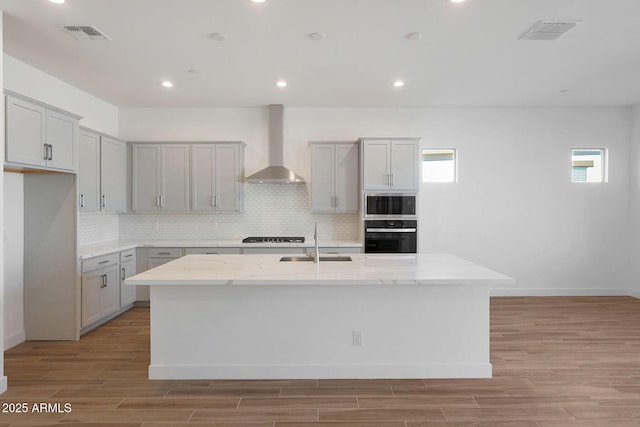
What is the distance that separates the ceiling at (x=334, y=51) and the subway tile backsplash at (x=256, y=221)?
1.44m

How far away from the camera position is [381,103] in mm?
5973

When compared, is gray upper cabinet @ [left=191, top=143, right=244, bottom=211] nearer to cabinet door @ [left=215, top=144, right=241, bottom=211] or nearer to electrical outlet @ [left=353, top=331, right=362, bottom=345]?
cabinet door @ [left=215, top=144, right=241, bottom=211]

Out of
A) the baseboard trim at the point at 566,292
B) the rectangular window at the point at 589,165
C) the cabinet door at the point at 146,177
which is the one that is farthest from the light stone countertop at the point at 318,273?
the rectangular window at the point at 589,165

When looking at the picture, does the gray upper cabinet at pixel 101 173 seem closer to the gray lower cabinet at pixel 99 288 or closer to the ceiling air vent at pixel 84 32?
the gray lower cabinet at pixel 99 288

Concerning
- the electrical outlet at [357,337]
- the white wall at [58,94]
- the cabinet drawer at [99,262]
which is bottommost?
the electrical outlet at [357,337]

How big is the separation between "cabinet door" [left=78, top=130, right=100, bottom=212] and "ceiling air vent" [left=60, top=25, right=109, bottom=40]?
147cm

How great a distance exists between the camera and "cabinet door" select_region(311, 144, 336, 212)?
19.2ft

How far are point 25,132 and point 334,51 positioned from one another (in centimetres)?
299

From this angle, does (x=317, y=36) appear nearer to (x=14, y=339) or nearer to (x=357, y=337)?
(x=357, y=337)

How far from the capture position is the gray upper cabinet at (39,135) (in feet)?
11.2

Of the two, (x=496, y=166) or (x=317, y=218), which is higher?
(x=496, y=166)

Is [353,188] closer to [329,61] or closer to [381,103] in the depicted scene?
[381,103]

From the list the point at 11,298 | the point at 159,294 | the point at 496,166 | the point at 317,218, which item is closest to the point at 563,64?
the point at 496,166

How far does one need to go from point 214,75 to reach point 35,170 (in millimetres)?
2138
